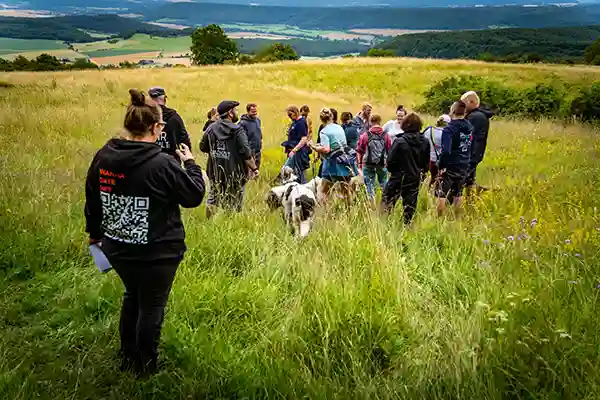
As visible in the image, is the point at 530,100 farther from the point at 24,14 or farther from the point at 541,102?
the point at 24,14

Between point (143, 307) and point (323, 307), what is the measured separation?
1395mm

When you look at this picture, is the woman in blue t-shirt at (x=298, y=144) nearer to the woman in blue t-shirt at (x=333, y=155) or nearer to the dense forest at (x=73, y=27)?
the woman in blue t-shirt at (x=333, y=155)

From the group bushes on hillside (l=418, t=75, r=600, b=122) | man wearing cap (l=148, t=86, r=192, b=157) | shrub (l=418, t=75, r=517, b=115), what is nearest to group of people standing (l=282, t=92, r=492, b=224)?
man wearing cap (l=148, t=86, r=192, b=157)

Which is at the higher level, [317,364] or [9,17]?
[9,17]

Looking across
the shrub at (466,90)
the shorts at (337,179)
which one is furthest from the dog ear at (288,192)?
the shrub at (466,90)

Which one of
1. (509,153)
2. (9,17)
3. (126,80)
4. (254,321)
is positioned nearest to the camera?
(254,321)

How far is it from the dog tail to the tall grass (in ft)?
0.57

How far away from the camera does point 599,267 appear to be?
187 inches

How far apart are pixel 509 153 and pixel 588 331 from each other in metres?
10.9

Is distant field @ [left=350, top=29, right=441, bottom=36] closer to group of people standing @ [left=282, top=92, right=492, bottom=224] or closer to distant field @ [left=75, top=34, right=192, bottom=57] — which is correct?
distant field @ [left=75, top=34, right=192, bottom=57]

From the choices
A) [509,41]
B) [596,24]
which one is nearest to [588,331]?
[509,41]

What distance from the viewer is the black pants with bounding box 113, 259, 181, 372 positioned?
3586 millimetres

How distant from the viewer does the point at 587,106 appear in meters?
22.4

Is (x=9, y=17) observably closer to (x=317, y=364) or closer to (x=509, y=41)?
(x=317, y=364)
